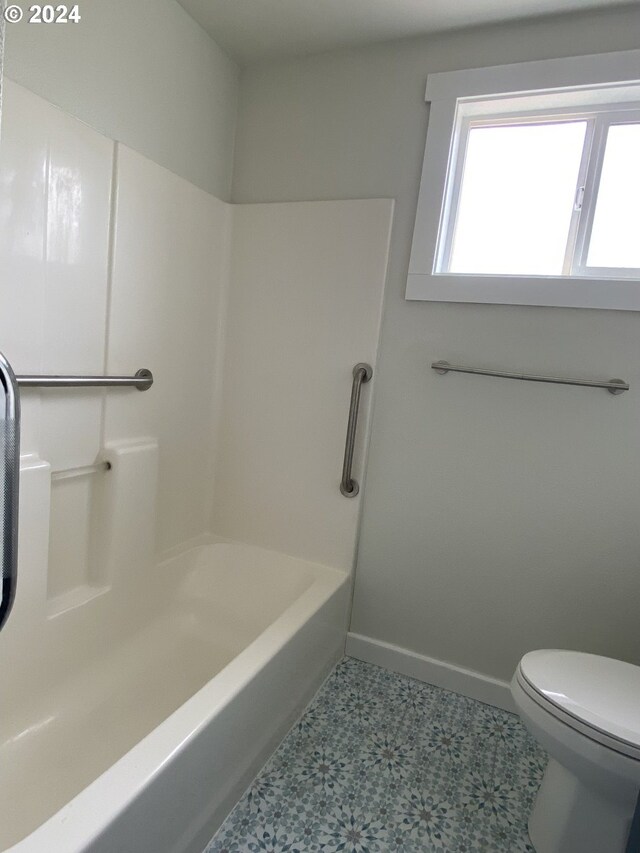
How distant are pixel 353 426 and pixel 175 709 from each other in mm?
1131

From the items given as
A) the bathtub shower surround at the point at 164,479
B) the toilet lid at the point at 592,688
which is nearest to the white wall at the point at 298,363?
the bathtub shower surround at the point at 164,479

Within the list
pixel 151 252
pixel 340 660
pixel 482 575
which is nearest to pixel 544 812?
pixel 482 575

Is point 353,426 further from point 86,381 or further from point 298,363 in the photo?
point 86,381

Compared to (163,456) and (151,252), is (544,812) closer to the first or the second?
(163,456)

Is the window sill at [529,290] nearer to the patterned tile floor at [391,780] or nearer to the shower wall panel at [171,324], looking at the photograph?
the shower wall panel at [171,324]

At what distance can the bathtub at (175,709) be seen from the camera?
102cm

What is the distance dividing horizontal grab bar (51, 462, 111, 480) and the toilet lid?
4.63 feet

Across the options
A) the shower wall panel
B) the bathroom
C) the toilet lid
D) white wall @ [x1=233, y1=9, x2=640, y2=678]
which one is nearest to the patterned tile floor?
the bathroom

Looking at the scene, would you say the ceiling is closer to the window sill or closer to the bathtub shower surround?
the bathtub shower surround

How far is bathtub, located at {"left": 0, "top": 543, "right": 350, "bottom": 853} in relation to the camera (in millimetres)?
1019

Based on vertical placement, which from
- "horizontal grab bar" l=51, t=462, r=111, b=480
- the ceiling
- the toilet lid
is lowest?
the toilet lid

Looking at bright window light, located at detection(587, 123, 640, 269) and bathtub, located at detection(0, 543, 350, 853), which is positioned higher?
bright window light, located at detection(587, 123, 640, 269)

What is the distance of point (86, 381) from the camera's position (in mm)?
1554

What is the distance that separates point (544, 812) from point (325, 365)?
1.56 metres
